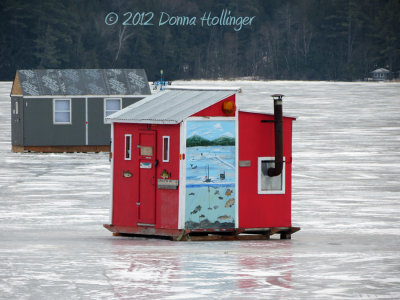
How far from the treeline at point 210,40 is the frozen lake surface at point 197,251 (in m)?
149

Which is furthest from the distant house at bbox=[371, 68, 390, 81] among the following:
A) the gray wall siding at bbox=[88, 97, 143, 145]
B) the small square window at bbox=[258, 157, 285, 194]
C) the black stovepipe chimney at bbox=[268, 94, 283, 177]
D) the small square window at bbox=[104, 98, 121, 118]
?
the black stovepipe chimney at bbox=[268, 94, 283, 177]

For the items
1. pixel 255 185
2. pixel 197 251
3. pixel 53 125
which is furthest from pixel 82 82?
pixel 197 251

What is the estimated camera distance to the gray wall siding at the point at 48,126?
35250mm

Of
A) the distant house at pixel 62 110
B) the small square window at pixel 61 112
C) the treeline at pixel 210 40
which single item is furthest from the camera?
the treeline at pixel 210 40

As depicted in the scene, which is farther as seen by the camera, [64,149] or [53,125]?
[64,149]

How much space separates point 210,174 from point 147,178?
0.95 meters

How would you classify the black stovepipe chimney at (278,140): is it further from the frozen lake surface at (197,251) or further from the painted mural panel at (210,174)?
the frozen lake surface at (197,251)

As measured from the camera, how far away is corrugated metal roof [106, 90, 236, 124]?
49.0 feet

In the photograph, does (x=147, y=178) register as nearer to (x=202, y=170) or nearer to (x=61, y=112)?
(x=202, y=170)

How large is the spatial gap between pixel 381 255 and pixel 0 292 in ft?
17.3

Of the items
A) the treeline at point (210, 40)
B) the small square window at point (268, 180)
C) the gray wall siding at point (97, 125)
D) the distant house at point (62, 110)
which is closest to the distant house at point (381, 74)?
the treeline at point (210, 40)

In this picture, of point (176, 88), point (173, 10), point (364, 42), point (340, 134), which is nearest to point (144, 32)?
point (173, 10)

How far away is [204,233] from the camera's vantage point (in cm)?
1535

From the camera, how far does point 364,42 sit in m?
184
